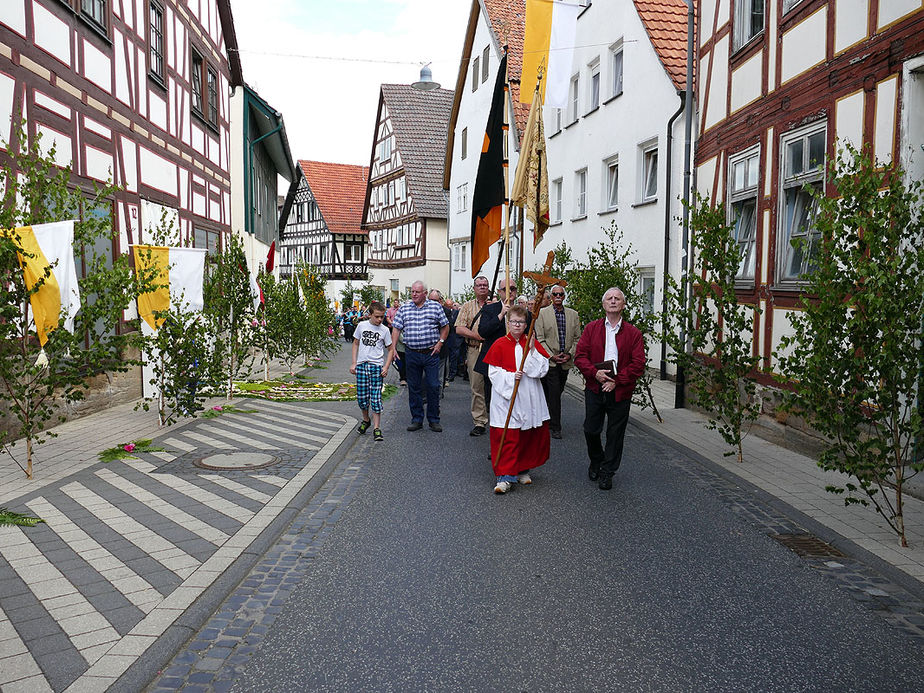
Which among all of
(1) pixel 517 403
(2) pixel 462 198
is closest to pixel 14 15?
(1) pixel 517 403

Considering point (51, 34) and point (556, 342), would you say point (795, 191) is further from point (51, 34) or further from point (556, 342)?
point (51, 34)

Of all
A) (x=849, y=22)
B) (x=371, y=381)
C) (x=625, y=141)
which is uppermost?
(x=625, y=141)

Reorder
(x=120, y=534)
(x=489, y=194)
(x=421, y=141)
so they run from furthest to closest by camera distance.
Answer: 1. (x=421, y=141)
2. (x=489, y=194)
3. (x=120, y=534)

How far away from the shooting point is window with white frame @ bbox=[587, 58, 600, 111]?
878 inches

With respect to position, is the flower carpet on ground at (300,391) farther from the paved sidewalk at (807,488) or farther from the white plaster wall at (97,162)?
the paved sidewalk at (807,488)

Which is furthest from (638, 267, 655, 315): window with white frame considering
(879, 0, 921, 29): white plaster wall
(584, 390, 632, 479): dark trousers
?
(584, 390, 632, 479): dark trousers

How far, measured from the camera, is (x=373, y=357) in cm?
1048

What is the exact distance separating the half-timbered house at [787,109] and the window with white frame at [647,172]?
4660 mm

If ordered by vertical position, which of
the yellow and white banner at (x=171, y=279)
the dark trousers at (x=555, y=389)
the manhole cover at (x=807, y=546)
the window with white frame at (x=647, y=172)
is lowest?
the manhole cover at (x=807, y=546)

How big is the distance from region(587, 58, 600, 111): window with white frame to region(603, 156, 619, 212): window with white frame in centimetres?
199

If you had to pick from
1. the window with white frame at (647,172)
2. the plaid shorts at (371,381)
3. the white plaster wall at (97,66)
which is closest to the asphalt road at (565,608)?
the plaid shorts at (371,381)

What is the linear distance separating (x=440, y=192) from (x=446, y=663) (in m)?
42.4

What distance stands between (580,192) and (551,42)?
990 cm

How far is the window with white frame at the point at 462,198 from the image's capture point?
1436 inches
